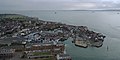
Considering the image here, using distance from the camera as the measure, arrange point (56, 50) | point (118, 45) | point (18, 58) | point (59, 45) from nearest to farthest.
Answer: point (18, 58) < point (56, 50) < point (59, 45) < point (118, 45)

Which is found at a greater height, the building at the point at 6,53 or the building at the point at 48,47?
the building at the point at 48,47

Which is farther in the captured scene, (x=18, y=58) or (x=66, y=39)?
(x=66, y=39)

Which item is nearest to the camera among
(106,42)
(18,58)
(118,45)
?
(18,58)

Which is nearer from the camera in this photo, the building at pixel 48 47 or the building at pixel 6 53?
the building at pixel 6 53

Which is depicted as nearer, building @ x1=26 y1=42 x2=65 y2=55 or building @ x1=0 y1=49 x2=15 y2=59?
building @ x1=0 y1=49 x2=15 y2=59

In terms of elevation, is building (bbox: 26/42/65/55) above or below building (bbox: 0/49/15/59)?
above

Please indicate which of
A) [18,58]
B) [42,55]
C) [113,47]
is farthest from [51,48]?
[113,47]

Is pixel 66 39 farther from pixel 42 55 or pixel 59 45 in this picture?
pixel 42 55

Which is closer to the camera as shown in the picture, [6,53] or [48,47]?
[6,53]

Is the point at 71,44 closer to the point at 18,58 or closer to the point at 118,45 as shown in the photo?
the point at 118,45
